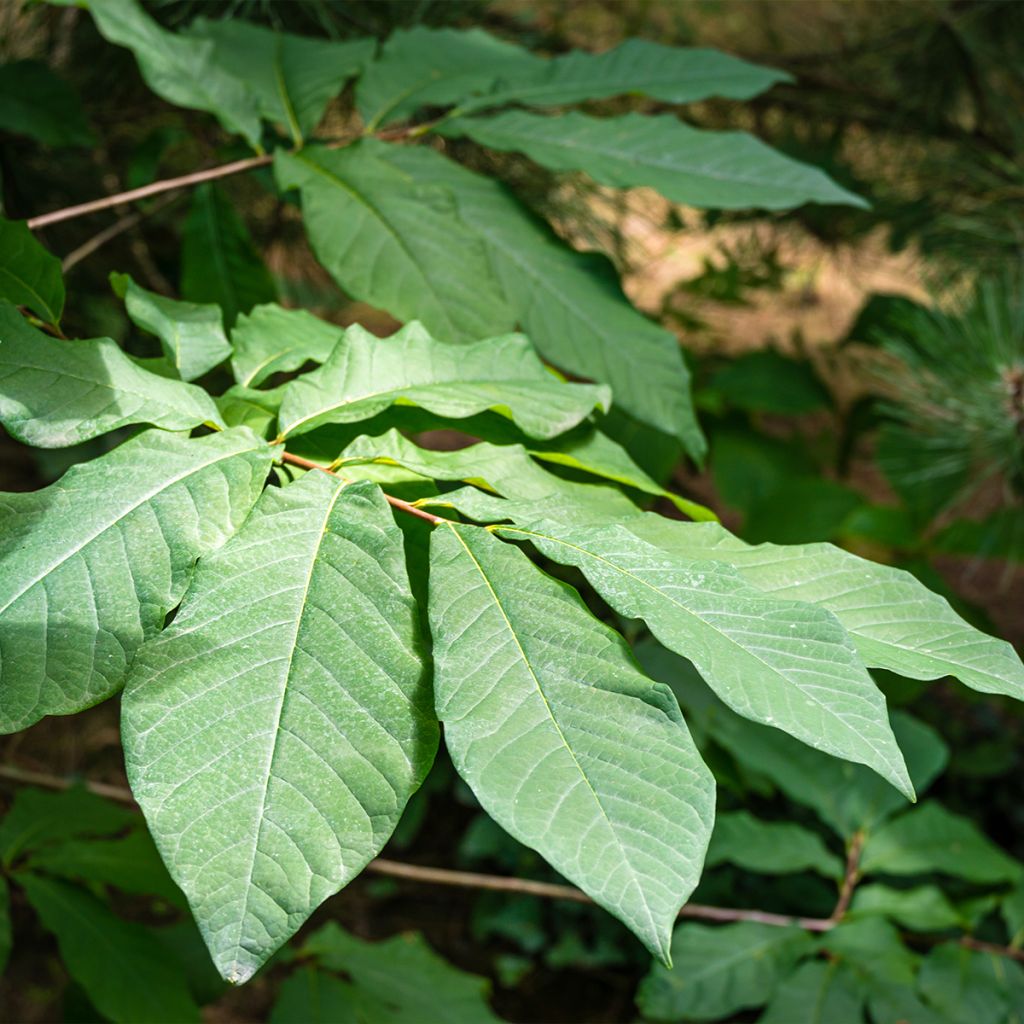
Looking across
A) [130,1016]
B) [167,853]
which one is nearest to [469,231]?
[167,853]

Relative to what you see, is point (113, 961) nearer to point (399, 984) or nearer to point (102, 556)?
point (399, 984)

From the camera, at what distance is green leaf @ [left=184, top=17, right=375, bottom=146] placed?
104 cm

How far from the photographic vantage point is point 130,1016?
36.8 inches

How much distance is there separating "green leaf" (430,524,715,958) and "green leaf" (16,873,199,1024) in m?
0.68

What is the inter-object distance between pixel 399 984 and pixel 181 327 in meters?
0.91

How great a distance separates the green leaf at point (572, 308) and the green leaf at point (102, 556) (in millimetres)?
434

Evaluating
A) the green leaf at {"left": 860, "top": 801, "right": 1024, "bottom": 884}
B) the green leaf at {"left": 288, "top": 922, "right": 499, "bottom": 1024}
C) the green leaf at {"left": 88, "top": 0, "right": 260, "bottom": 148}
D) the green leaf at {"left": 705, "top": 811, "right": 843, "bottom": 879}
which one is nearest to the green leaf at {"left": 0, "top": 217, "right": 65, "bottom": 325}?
the green leaf at {"left": 88, "top": 0, "right": 260, "bottom": 148}

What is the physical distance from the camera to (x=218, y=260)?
1.21 metres

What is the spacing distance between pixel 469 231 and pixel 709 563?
531 millimetres

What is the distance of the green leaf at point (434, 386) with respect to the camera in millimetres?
661

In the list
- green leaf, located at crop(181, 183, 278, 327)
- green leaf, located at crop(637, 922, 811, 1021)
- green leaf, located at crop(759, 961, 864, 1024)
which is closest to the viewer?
green leaf, located at crop(181, 183, 278, 327)

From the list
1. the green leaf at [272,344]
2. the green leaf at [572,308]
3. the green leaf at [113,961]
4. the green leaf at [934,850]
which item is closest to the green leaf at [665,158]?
the green leaf at [572,308]

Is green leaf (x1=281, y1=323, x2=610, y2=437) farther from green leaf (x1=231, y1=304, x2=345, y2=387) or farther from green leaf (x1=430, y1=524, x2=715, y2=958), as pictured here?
green leaf (x1=430, y1=524, x2=715, y2=958)

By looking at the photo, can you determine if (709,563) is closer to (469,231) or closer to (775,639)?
(775,639)
